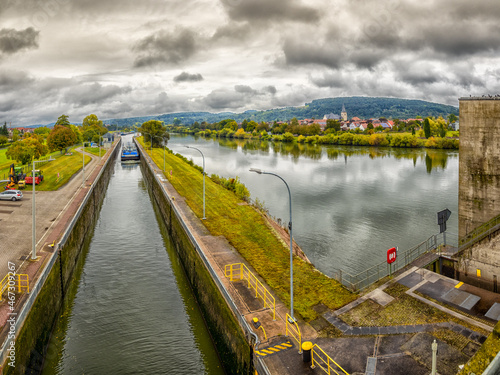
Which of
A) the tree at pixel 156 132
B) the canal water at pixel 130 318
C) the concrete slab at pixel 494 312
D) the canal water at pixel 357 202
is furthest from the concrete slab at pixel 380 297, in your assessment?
the tree at pixel 156 132

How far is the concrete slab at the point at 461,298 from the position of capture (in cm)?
1634

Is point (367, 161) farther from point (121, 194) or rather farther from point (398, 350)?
point (398, 350)

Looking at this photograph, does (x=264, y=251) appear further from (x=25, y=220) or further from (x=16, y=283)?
(x=25, y=220)

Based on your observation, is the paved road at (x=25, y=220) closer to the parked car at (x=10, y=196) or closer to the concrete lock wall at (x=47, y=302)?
the parked car at (x=10, y=196)

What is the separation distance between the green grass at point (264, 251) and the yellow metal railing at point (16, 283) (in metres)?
12.0

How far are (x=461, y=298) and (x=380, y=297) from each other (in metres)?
3.64

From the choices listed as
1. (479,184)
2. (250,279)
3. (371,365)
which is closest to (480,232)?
(479,184)

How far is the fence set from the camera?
69.5 feet

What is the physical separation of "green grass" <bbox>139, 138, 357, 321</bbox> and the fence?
5.93ft

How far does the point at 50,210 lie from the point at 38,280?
17496mm

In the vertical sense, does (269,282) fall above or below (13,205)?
below

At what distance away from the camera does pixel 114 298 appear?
22.8 m

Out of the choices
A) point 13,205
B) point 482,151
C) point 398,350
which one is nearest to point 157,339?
point 398,350

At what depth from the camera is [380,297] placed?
17.2 meters
